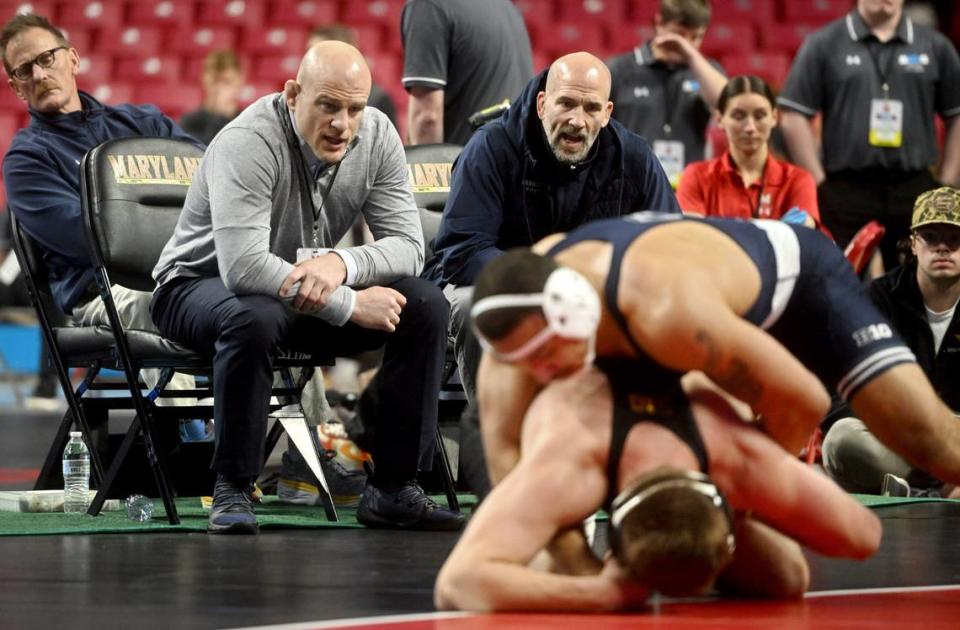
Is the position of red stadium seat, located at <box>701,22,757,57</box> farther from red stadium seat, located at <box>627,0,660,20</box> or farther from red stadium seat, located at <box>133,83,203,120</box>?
red stadium seat, located at <box>133,83,203,120</box>

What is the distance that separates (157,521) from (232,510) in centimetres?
37

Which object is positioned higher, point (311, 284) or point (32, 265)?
point (311, 284)

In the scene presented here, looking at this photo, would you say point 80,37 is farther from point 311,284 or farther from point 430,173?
point 311,284

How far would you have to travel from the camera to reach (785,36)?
1235 centimetres

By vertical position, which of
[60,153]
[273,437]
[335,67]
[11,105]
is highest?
[335,67]

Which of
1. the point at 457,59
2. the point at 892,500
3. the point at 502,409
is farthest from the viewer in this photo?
the point at 457,59

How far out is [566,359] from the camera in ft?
10.7

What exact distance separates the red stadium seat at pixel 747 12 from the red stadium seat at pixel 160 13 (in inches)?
164

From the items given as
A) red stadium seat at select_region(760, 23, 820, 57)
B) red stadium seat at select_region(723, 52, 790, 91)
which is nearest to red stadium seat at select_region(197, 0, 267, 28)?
red stadium seat at select_region(723, 52, 790, 91)

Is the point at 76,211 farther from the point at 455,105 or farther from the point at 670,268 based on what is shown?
the point at 670,268

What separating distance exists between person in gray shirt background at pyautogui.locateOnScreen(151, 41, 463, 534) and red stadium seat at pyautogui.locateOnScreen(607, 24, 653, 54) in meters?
7.48

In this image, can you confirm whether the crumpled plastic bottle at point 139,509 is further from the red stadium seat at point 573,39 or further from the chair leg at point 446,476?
the red stadium seat at point 573,39

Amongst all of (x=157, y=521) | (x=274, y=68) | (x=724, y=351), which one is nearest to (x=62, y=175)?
(x=157, y=521)

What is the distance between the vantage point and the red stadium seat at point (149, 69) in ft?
42.4
